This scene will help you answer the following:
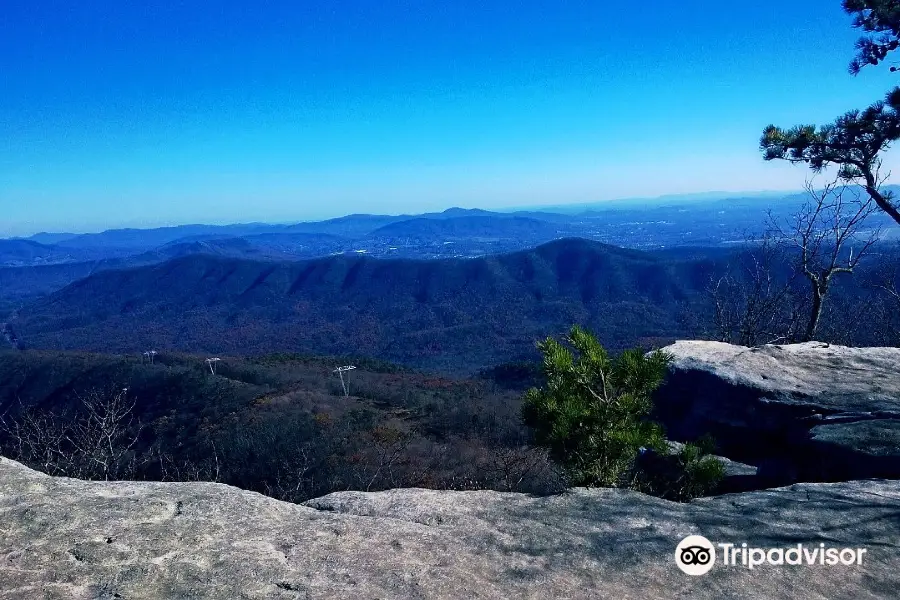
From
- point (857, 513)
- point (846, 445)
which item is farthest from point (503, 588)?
point (846, 445)

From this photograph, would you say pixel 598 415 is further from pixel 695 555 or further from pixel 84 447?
pixel 84 447

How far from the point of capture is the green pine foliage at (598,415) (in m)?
5.90

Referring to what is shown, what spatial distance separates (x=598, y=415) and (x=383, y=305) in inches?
5632

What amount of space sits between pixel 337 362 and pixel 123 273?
162 meters

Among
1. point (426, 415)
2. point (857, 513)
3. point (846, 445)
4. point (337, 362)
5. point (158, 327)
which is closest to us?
point (857, 513)

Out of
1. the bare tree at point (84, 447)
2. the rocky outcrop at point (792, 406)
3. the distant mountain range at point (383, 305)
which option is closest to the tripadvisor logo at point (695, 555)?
the rocky outcrop at point (792, 406)

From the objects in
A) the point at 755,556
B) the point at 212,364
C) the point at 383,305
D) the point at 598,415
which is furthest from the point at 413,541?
the point at 383,305

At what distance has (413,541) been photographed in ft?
15.7

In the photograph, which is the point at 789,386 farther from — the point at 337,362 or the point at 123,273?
the point at 123,273

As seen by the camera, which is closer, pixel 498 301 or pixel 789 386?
pixel 789 386

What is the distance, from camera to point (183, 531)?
15.2ft

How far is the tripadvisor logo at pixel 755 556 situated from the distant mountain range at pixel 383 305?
81.1 m

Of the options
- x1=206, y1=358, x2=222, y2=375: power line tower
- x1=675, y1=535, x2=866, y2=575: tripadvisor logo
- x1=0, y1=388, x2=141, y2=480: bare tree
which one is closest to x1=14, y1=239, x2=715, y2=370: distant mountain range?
x1=206, y1=358, x2=222, y2=375: power line tower

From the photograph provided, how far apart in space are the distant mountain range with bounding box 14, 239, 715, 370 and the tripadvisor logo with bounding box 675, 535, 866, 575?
81.1 metres
